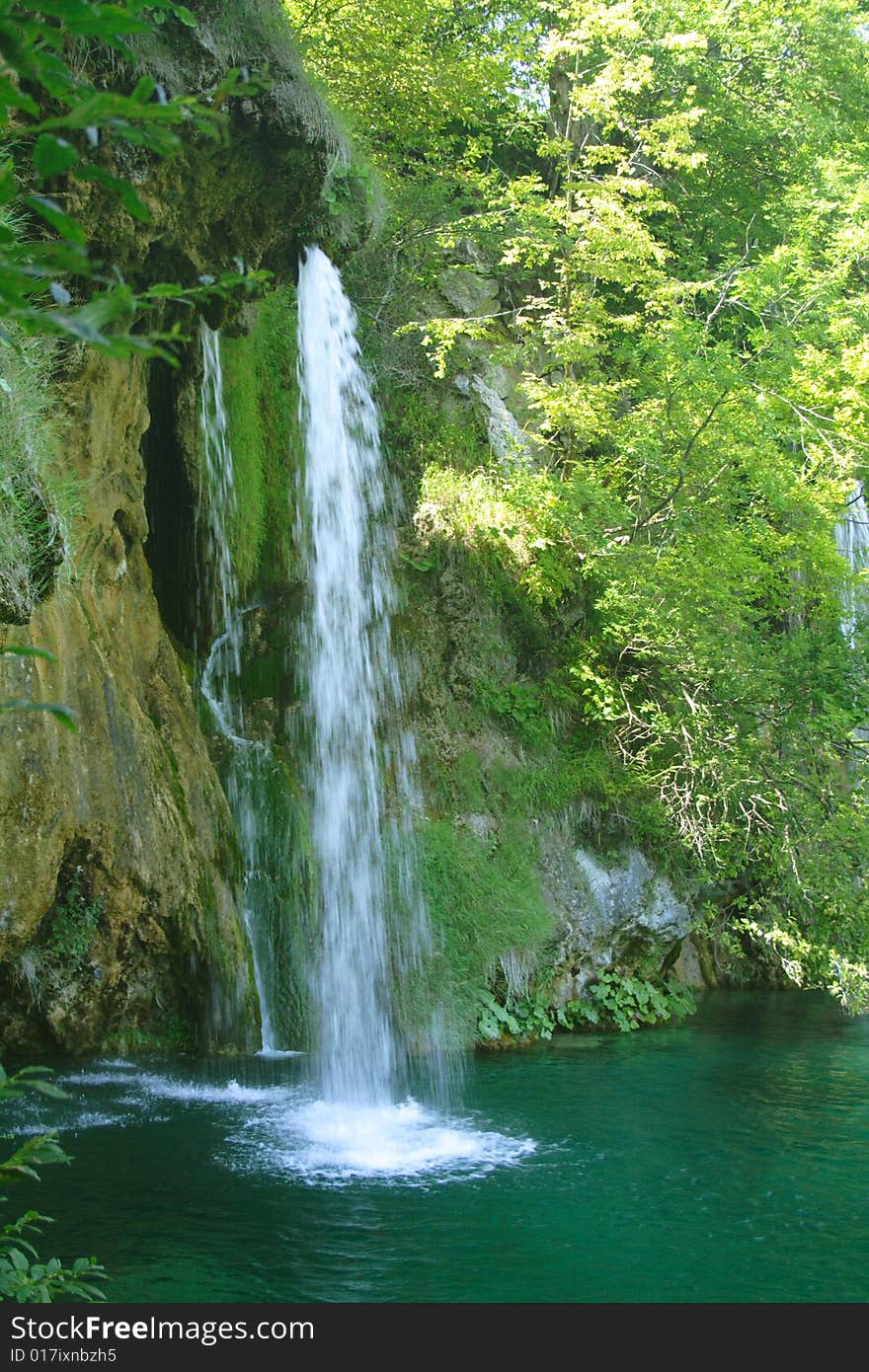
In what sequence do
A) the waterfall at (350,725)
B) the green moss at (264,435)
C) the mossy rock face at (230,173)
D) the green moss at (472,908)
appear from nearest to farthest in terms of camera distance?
the mossy rock face at (230,173) < the waterfall at (350,725) < the green moss at (472,908) < the green moss at (264,435)

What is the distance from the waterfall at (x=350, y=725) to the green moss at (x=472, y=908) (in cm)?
24

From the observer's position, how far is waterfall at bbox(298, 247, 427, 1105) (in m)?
9.29

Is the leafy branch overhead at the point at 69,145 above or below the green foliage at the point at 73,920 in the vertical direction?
above

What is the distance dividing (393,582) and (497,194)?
18.6 ft

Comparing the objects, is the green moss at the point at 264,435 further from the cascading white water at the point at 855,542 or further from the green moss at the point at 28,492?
the cascading white water at the point at 855,542

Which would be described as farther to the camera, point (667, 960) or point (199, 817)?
point (667, 960)

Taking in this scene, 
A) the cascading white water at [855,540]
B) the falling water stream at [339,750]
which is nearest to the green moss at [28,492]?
the falling water stream at [339,750]

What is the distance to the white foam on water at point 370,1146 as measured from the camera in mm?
6105

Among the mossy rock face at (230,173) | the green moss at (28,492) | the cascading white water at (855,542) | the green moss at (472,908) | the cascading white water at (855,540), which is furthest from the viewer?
the cascading white water at (855,540)

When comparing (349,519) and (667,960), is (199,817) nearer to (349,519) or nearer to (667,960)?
(349,519)

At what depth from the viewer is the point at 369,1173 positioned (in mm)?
6070

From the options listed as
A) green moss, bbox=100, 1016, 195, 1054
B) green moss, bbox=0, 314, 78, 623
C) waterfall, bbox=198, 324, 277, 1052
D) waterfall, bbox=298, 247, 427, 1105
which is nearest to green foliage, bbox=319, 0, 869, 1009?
waterfall, bbox=298, 247, 427, 1105

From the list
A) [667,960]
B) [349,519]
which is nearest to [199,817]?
[349,519]

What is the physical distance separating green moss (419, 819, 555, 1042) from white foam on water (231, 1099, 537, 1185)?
2.50 meters
